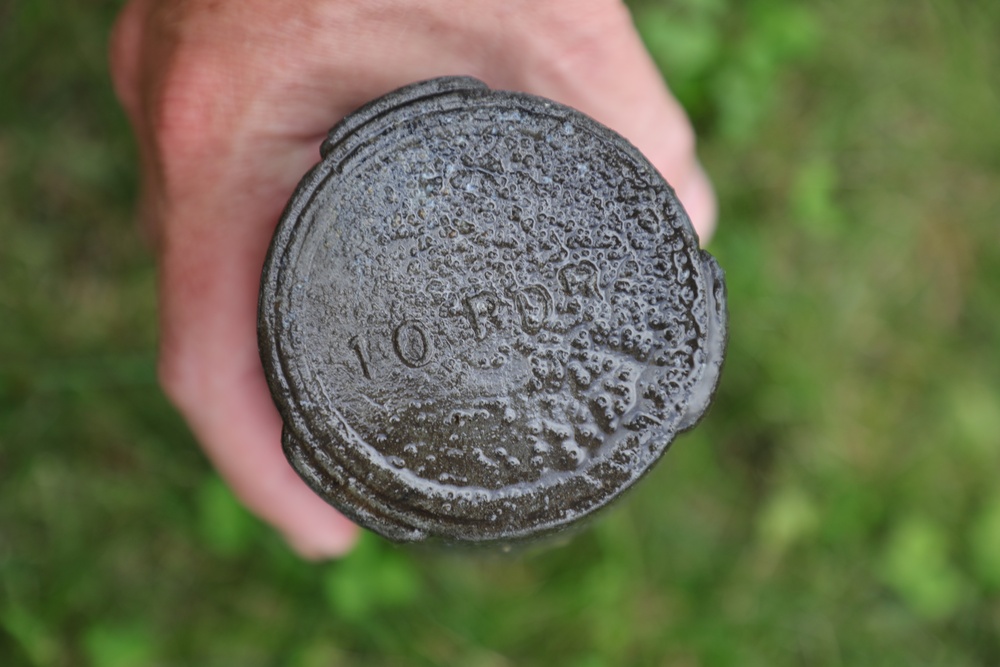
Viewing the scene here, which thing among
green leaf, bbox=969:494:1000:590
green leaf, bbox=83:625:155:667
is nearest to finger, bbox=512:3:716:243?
green leaf, bbox=969:494:1000:590

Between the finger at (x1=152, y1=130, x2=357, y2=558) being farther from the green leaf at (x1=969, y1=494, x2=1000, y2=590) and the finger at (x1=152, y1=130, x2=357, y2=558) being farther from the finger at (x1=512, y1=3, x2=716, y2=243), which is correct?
the green leaf at (x1=969, y1=494, x2=1000, y2=590)

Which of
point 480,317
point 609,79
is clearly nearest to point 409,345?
point 480,317

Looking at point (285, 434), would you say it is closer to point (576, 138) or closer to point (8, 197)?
point (576, 138)

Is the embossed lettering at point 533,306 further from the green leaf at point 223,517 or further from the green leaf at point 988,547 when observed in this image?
the green leaf at point 988,547

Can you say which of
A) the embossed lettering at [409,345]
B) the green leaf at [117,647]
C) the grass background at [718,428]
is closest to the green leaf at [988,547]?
the grass background at [718,428]

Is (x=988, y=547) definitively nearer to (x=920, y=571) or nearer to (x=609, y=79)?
(x=920, y=571)
